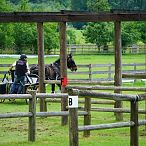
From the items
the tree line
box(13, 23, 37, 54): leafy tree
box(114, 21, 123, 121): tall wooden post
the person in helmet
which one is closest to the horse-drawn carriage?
the person in helmet

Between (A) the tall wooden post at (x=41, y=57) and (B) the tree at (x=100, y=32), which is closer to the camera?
(A) the tall wooden post at (x=41, y=57)

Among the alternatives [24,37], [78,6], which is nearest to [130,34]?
[24,37]

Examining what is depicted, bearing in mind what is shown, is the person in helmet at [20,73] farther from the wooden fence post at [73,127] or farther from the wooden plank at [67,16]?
the wooden fence post at [73,127]

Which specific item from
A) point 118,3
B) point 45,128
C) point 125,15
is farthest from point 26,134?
point 118,3

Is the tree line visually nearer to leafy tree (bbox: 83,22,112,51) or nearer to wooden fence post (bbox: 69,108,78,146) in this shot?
leafy tree (bbox: 83,22,112,51)

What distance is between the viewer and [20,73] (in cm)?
2423

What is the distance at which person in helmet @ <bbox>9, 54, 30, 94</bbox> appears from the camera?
945 inches

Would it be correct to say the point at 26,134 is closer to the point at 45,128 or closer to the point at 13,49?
the point at 45,128

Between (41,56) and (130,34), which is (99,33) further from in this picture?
(41,56)

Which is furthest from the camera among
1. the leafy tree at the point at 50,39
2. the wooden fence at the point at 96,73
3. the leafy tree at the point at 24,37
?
the leafy tree at the point at 50,39

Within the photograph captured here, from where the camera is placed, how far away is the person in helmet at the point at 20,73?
24.0 metres

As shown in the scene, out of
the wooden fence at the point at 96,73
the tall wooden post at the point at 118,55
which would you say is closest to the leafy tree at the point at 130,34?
the wooden fence at the point at 96,73

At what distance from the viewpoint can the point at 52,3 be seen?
13938 centimetres

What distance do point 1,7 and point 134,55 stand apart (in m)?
15.9
